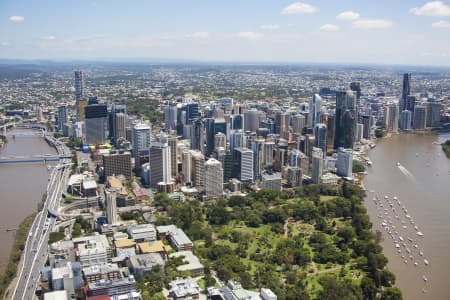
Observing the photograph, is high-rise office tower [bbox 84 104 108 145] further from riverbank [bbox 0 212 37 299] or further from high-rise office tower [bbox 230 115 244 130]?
riverbank [bbox 0 212 37 299]

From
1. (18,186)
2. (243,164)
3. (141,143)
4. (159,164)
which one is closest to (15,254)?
(159,164)

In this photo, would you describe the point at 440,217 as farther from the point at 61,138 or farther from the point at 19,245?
the point at 61,138

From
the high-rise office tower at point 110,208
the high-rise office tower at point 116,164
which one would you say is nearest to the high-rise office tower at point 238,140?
the high-rise office tower at point 116,164

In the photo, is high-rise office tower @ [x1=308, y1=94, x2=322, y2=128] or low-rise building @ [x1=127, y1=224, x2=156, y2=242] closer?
low-rise building @ [x1=127, y1=224, x2=156, y2=242]

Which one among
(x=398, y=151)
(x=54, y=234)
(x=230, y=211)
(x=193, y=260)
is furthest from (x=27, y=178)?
(x=398, y=151)

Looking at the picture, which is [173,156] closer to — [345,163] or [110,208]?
[110,208]

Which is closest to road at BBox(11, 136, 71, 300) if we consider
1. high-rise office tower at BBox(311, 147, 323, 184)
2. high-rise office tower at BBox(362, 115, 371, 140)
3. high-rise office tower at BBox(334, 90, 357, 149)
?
high-rise office tower at BBox(311, 147, 323, 184)

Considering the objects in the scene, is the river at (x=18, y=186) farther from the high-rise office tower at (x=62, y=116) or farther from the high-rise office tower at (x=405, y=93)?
the high-rise office tower at (x=405, y=93)
